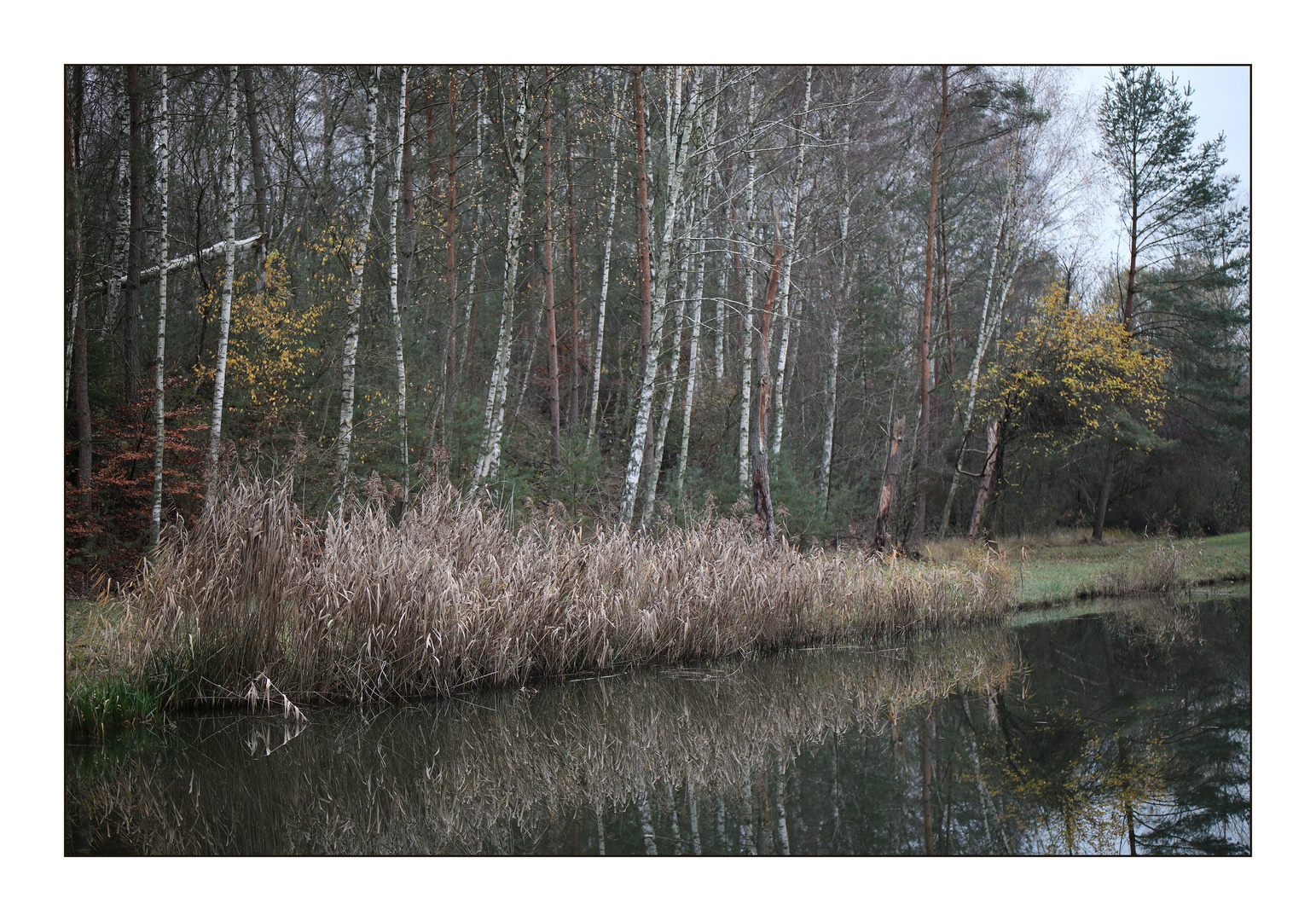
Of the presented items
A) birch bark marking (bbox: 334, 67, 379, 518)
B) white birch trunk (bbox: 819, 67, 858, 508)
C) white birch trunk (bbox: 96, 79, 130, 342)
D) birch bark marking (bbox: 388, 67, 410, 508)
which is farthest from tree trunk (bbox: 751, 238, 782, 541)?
white birch trunk (bbox: 96, 79, 130, 342)

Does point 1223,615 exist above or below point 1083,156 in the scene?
below

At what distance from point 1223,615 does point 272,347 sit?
9.81 metres

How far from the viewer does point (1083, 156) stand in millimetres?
11516

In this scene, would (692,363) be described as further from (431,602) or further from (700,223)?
(431,602)

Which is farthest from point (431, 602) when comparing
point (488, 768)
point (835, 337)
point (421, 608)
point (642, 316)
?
point (835, 337)

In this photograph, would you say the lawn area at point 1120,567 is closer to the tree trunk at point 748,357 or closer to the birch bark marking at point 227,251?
the tree trunk at point 748,357

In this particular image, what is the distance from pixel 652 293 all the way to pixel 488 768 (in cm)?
654

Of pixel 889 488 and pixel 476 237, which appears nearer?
pixel 476 237

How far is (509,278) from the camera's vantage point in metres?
8.37

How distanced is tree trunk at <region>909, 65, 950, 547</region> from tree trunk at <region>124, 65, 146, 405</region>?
31.1 feet

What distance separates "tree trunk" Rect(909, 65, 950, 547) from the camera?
12586 millimetres

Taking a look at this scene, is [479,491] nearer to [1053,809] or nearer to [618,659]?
[618,659]

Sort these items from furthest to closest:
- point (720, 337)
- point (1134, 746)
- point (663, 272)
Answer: point (720, 337) < point (663, 272) < point (1134, 746)
